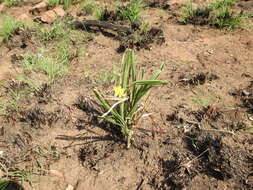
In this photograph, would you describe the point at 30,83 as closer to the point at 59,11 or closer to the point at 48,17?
the point at 48,17

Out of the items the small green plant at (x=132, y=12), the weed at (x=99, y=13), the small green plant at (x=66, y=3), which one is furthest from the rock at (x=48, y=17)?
the small green plant at (x=132, y=12)

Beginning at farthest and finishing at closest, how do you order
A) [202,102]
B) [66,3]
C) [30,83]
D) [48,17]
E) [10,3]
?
1. [10,3]
2. [66,3]
3. [48,17]
4. [30,83]
5. [202,102]

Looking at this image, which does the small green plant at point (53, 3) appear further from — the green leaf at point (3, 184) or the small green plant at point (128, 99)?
the green leaf at point (3, 184)

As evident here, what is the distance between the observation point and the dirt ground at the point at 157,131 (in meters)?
1.65

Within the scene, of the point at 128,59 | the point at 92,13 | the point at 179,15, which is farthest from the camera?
the point at 92,13

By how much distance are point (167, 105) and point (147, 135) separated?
1.16ft

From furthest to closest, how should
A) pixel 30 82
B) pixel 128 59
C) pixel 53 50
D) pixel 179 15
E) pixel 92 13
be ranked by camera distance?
pixel 92 13 < pixel 179 15 < pixel 53 50 < pixel 30 82 < pixel 128 59

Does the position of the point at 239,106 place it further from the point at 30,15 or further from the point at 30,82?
the point at 30,15

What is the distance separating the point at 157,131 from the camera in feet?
6.21

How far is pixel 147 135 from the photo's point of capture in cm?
188

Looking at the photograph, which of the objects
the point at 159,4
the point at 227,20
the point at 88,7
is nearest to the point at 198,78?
the point at 227,20

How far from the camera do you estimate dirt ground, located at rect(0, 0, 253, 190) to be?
1652 mm

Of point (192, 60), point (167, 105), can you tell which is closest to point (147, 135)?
point (167, 105)

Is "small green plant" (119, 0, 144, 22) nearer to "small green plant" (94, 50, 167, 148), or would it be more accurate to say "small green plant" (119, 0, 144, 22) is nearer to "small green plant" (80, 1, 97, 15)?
"small green plant" (80, 1, 97, 15)
